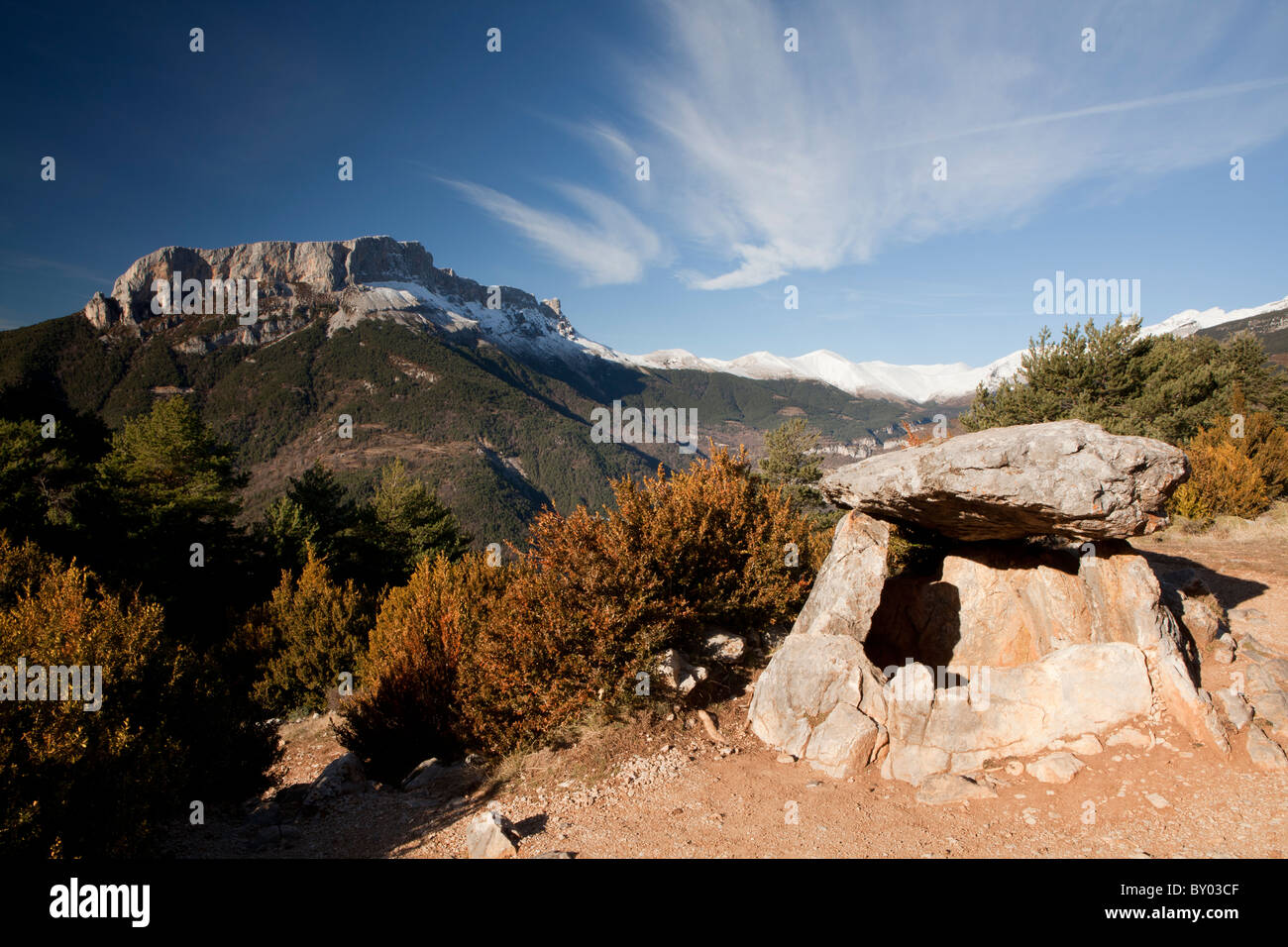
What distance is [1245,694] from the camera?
784 centimetres

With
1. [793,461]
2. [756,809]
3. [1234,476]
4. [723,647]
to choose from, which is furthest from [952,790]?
[793,461]

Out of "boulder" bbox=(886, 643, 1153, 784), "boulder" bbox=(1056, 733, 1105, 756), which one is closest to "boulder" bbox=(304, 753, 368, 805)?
"boulder" bbox=(886, 643, 1153, 784)

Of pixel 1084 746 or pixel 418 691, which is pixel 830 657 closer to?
pixel 1084 746

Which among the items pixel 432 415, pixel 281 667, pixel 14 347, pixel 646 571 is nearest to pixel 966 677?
pixel 646 571

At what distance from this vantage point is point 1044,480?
7895 millimetres

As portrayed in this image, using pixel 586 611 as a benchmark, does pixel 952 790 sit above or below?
below

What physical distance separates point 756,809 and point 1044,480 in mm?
6021

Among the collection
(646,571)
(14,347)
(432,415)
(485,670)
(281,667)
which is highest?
(14,347)

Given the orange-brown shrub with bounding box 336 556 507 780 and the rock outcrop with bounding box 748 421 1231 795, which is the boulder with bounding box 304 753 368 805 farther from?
the rock outcrop with bounding box 748 421 1231 795

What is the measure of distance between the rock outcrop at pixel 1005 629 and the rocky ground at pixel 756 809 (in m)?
0.40

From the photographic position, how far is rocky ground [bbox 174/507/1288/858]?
609 centimetres

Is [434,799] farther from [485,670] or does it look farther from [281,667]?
[281,667]

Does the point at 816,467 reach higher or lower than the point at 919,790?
higher
